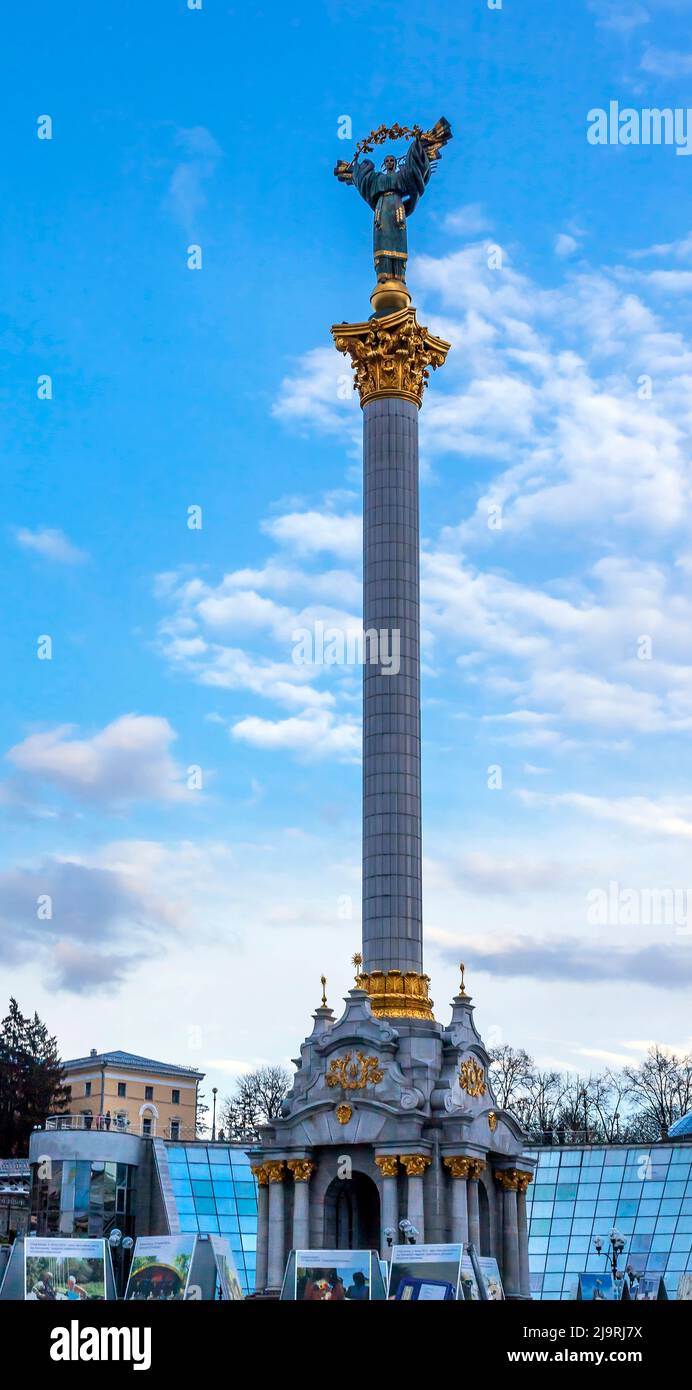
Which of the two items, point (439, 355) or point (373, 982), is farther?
point (439, 355)

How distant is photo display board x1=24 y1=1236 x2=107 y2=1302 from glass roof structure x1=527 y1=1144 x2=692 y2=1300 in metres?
36.0

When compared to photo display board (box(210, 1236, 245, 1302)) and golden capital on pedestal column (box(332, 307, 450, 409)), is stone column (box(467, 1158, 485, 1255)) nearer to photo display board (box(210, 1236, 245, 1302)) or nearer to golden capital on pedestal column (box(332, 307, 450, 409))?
photo display board (box(210, 1236, 245, 1302))

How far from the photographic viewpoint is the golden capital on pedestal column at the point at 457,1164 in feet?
126

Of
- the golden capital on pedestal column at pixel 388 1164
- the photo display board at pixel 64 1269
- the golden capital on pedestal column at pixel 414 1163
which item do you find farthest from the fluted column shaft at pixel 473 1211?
the photo display board at pixel 64 1269

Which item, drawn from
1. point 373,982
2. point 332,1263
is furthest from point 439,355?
point 332,1263

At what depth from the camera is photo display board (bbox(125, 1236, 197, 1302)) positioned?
24.9 meters

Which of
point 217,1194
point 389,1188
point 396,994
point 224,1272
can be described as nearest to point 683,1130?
point 217,1194

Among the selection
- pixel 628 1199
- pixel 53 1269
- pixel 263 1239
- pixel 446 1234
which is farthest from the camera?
pixel 628 1199

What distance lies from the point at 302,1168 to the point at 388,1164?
2791 mm

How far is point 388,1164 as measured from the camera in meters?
38.0

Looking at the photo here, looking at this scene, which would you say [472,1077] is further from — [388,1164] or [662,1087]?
[662,1087]

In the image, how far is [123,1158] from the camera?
183 ft
